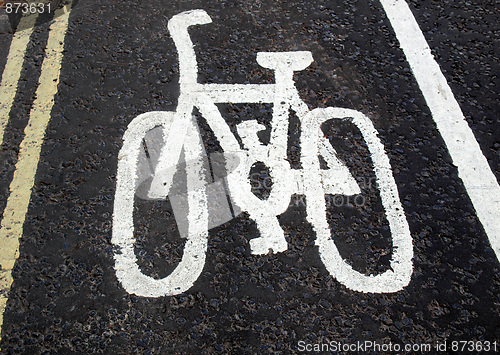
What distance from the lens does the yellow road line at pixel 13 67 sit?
3240mm

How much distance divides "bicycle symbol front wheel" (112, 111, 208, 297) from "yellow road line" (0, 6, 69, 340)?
603 millimetres

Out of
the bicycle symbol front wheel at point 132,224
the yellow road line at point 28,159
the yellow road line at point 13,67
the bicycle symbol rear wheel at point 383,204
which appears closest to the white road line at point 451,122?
the bicycle symbol rear wheel at point 383,204

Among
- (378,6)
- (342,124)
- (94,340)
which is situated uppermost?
(378,6)

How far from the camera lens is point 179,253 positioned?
2512 millimetres

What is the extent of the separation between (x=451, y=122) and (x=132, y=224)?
95.9 inches

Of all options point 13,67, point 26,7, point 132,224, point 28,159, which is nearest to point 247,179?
point 132,224

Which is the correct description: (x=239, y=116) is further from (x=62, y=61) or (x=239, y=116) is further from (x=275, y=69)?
(x=62, y=61)

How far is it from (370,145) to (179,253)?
61.0 inches

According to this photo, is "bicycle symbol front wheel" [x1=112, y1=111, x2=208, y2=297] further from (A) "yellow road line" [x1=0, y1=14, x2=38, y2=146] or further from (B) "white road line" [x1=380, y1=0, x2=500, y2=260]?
(B) "white road line" [x1=380, y1=0, x2=500, y2=260]

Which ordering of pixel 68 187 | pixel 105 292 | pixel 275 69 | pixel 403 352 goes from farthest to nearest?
pixel 275 69 < pixel 68 187 < pixel 105 292 < pixel 403 352

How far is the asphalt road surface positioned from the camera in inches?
89.0

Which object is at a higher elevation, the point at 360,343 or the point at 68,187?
Answer: the point at 68,187

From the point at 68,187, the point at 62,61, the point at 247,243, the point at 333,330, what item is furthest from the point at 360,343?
the point at 62,61

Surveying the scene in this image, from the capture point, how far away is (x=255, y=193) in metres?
2.77
